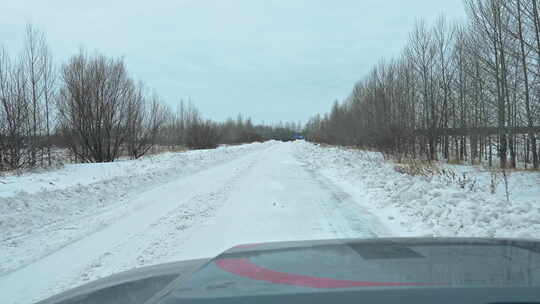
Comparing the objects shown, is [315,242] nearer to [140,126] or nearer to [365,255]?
[365,255]

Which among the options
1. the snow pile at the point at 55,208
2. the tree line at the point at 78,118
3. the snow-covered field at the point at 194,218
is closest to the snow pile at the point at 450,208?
the snow-covered field at the point at 194,218

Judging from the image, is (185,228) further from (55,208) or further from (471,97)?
(471,97)

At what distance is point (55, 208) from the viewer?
23.8 ft

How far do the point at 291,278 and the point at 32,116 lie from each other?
2002cm

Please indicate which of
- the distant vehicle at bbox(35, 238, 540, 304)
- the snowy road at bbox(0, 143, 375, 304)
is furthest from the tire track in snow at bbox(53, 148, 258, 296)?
the distant vehicle at bbox(35, 238, 540, 304)

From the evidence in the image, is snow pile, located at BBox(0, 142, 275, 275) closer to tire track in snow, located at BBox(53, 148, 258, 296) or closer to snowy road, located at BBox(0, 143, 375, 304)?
snowy road, located at BBox(0, 143, 375, 304)

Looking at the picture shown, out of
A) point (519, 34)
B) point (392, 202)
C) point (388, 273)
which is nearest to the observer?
point (388, 273)

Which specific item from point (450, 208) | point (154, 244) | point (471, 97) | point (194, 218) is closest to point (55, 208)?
point (194, 218)

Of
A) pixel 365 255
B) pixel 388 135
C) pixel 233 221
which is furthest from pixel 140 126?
pixel 365 255

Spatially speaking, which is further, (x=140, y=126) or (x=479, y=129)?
(x=140, y=126)

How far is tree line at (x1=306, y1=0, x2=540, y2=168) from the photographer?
13719mm

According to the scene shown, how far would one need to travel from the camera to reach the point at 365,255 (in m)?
1.97

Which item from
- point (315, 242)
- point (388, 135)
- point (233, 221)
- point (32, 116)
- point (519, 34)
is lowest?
point (233, 221)

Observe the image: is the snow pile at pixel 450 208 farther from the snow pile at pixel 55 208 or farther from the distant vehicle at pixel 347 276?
the snow pile at pixel 55 208
